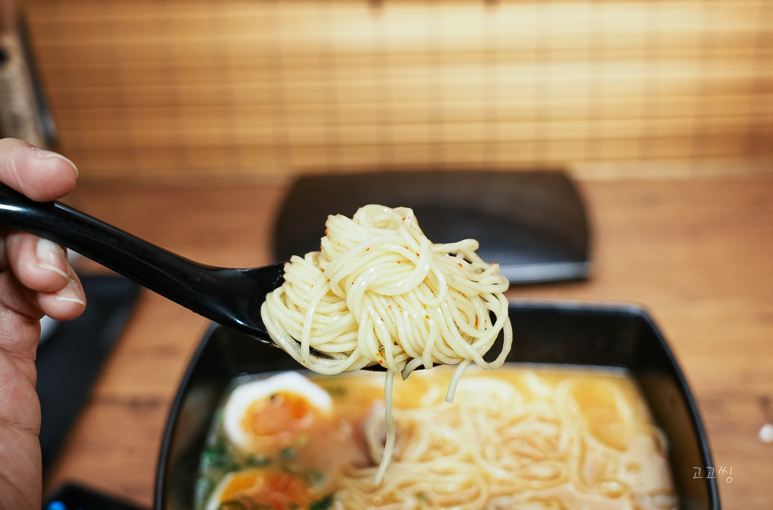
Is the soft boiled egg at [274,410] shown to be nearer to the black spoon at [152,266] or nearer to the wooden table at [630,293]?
the wooden table at [630,293]

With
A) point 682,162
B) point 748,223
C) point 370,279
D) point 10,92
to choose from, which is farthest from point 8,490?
point 682,162

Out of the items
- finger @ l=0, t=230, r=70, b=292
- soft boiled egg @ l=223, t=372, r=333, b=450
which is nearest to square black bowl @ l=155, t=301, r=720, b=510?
soft boiled egg @ l=223, t=372, r=333, b=450

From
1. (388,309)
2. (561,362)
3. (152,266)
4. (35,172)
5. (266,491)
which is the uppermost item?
(35,172)


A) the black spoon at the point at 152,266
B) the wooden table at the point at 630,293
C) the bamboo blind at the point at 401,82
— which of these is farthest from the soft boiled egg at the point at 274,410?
the bamboo blind at the point at 401,82

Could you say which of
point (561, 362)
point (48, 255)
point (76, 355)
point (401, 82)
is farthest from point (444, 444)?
point (401, 82)

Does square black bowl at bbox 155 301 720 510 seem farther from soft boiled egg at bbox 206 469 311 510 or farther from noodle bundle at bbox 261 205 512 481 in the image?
noodle bundle at bbox 261 205 512 481

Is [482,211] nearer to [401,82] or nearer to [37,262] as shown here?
[401,82]

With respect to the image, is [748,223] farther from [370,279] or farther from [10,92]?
[10,92]
